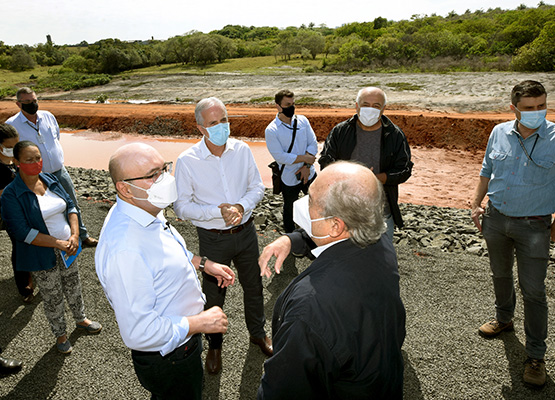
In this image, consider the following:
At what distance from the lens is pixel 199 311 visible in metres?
2.70

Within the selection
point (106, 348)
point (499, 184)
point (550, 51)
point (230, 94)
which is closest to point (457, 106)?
point (550, 51)

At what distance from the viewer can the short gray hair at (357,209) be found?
1773 mm

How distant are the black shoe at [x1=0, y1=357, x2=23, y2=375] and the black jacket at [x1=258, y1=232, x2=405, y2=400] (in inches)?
138

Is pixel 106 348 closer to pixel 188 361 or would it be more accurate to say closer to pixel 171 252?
pixel 188 361

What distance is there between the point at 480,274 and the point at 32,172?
570 centimetres

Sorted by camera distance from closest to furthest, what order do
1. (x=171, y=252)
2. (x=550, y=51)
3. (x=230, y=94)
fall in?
(x=171, y=252), (x=550, y=51), (x=230, y=94)

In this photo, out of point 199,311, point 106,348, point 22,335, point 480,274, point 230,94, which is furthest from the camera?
point 230,94

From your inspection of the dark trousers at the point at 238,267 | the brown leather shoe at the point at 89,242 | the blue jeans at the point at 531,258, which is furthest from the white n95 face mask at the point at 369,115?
the brown leather shoe at the point at 89,242

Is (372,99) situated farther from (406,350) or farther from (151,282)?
(151,282)

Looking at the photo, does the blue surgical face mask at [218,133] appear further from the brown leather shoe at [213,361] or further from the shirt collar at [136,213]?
the brown leather shoe at [213,361]

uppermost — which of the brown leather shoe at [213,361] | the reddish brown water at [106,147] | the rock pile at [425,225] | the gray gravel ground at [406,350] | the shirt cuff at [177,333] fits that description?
the shirt cuff at [177,333]

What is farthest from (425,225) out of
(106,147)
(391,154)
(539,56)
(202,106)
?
(539,56)

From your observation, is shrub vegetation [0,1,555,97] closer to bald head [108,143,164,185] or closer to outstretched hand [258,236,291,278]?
outstretched hand [258,236,291,278]

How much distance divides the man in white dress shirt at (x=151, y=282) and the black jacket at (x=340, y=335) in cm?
83
